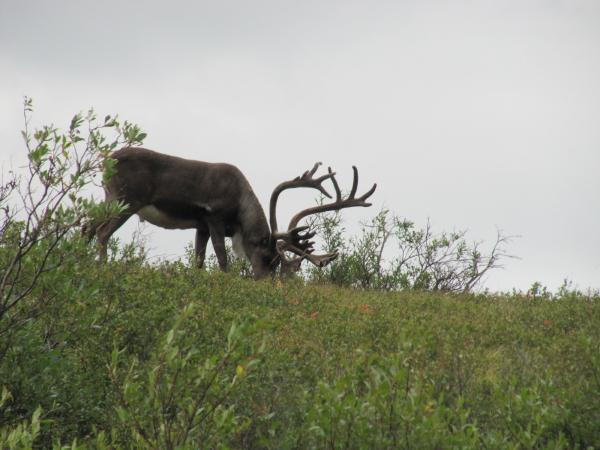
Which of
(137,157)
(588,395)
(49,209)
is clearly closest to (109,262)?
(137,157)

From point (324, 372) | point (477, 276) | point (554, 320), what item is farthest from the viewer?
point (477, 276)

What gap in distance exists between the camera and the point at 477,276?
670 inches

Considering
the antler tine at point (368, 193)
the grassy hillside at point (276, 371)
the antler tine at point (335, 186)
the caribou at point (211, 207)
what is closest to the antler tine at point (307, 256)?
the caribou at point (211, 207)

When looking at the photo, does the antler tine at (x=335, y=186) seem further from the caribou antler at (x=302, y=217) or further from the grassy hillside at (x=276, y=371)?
the grassy hillside at (x=276, y=371)

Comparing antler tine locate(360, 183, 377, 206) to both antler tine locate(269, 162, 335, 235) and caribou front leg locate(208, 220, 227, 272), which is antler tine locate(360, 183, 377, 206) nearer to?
antler tine locate(269, 162, 335, 235)

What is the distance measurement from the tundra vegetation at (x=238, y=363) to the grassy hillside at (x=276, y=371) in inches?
0.7

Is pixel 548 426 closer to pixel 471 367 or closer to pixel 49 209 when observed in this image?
pixel 471 367

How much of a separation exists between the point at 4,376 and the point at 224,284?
5.41m

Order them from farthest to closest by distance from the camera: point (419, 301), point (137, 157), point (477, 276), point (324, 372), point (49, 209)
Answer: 1. point (477, 276)
2. point (137, 157)
3. point (419, 301)
4. point (324, 372)
5. point (49, 209)

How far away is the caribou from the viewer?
555 inches

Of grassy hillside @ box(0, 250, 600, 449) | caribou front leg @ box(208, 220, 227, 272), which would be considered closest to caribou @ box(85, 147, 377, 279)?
A: caribou front leg @ box(208, 220, 227, 272)

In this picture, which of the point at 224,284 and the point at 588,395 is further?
the point at 224,284

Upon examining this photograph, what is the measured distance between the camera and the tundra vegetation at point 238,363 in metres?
4.21

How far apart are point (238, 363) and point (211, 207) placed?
9728 mm
